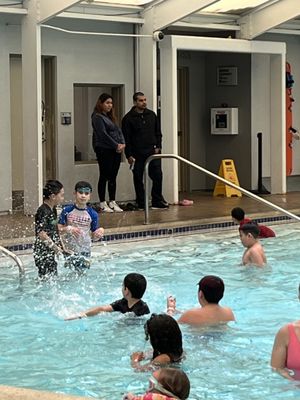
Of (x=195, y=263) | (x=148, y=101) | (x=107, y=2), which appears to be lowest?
(x=195, y=263)

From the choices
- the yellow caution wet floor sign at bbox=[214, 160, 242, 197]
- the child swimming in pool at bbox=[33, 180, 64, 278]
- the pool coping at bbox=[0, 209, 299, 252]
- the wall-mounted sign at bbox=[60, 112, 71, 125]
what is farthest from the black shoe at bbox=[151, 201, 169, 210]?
the child swimming in pool at bbox=[33, 180, 64, 278]

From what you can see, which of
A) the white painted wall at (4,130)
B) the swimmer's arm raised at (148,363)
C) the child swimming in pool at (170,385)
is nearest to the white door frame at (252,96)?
the white painted wall at (4,130)

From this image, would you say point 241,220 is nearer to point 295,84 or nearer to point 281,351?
point 281,351

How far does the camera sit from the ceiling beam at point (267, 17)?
16625 mm

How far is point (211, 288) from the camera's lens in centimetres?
718

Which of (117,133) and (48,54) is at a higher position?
(48,54)

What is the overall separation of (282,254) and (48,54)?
587cm

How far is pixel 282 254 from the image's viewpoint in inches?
471

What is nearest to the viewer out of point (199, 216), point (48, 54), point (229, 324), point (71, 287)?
point (229, 324)

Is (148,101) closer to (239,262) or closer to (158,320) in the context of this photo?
(239,262)

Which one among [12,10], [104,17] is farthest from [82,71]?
[12,10]

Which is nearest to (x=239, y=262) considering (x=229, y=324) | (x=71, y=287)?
(x=71, y=287)

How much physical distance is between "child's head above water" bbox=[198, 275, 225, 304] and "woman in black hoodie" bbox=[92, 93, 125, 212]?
25.2 ft

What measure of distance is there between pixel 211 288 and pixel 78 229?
2.42 m
